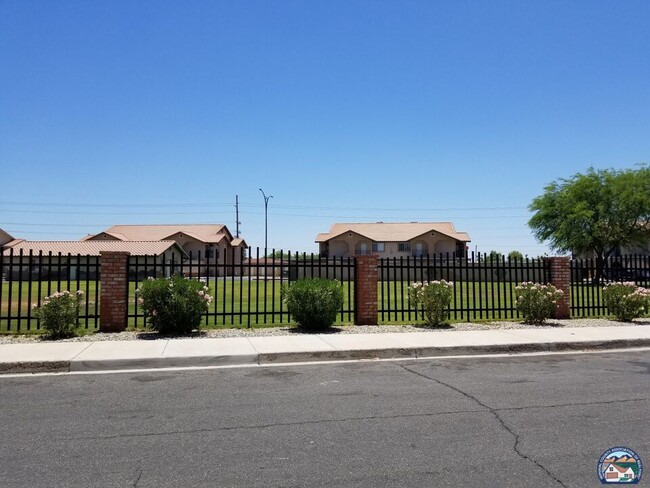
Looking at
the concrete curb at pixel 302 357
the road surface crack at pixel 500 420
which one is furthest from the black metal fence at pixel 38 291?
the road surface crack at pixel 500 420

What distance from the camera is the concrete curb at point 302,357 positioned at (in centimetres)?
873

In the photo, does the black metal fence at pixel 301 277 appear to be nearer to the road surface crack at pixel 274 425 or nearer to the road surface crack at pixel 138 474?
the road surface crack at pixel 274 425

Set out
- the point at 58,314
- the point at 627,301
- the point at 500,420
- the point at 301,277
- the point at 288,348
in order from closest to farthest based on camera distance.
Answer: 1. the point at 500,420
2. the point at 288,348
3. the point at 58,314
4. the point at 627,301
5. the point at 301,277

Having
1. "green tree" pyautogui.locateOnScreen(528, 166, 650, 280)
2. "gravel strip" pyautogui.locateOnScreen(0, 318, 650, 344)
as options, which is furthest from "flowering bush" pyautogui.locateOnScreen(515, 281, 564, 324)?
"green tree" pyautogui.locateOnScreen(528, 166, 650, 280)

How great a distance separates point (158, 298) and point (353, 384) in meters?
5.67

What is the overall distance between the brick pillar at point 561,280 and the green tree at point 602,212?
1138 inches

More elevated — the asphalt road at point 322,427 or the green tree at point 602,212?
the green tree at point 602,212

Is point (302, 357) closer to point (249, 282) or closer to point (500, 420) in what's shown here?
point (249, 282)

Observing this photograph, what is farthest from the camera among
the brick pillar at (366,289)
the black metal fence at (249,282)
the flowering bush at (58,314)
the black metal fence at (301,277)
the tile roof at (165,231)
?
the tile roof at (165,231)

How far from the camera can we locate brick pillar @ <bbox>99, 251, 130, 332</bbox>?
40.0ft

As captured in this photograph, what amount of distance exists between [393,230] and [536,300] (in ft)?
194

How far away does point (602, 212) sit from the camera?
42156mm

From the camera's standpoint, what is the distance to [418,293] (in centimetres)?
1378

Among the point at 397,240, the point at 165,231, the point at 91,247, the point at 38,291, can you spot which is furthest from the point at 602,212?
the point at 165,231
